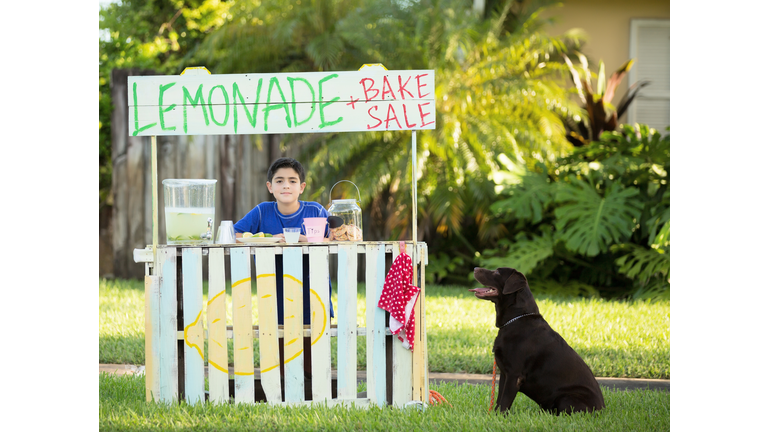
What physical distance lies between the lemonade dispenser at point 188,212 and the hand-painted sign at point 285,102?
345 mm

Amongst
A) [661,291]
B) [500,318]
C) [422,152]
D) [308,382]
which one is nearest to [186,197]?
[308,382]

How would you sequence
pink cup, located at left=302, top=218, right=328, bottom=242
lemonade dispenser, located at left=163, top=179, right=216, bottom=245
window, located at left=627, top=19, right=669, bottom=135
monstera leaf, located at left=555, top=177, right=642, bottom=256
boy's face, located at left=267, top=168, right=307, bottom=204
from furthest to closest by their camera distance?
window, located at left=627, top=19, right=669, bottom=135 → monstera leaf, located at left=555, top=177, right=642, bottom=256 → boy's face, located at left=267, top=168, right=307, bottom=204 → pink cup, located at left=302, top=218, right=328, bottom=242 → lemonade dispenser, located at left=163, top=179, right=216, bottom=245

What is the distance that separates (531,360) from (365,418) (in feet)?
3.03

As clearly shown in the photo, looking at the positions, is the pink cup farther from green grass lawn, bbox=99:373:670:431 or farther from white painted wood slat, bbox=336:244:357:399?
green grass lawn, bbox=99:373:670:431

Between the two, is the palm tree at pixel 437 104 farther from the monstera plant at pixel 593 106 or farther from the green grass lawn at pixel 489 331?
the green grass lawn at pixel 489 331

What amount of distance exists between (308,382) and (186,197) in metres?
1.31

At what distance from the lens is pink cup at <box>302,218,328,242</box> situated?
3660 millimetres

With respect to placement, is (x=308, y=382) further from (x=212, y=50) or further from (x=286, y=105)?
(x=212, y=50)

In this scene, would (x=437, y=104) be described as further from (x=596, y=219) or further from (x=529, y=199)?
(x=596, y=219)

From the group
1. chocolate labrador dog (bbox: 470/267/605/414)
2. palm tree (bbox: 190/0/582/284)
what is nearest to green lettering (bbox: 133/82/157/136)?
chocolate labrador dog (bbox: 470/267/605/414)

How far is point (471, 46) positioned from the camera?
796 centimetres

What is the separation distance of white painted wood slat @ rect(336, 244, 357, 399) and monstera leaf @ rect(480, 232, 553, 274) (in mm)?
3772

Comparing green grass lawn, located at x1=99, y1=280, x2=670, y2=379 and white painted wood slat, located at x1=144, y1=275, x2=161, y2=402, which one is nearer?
white painted wood slat, located at x1=144, y1=275, x2=161, y2=402

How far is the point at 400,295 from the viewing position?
3.42 metres
